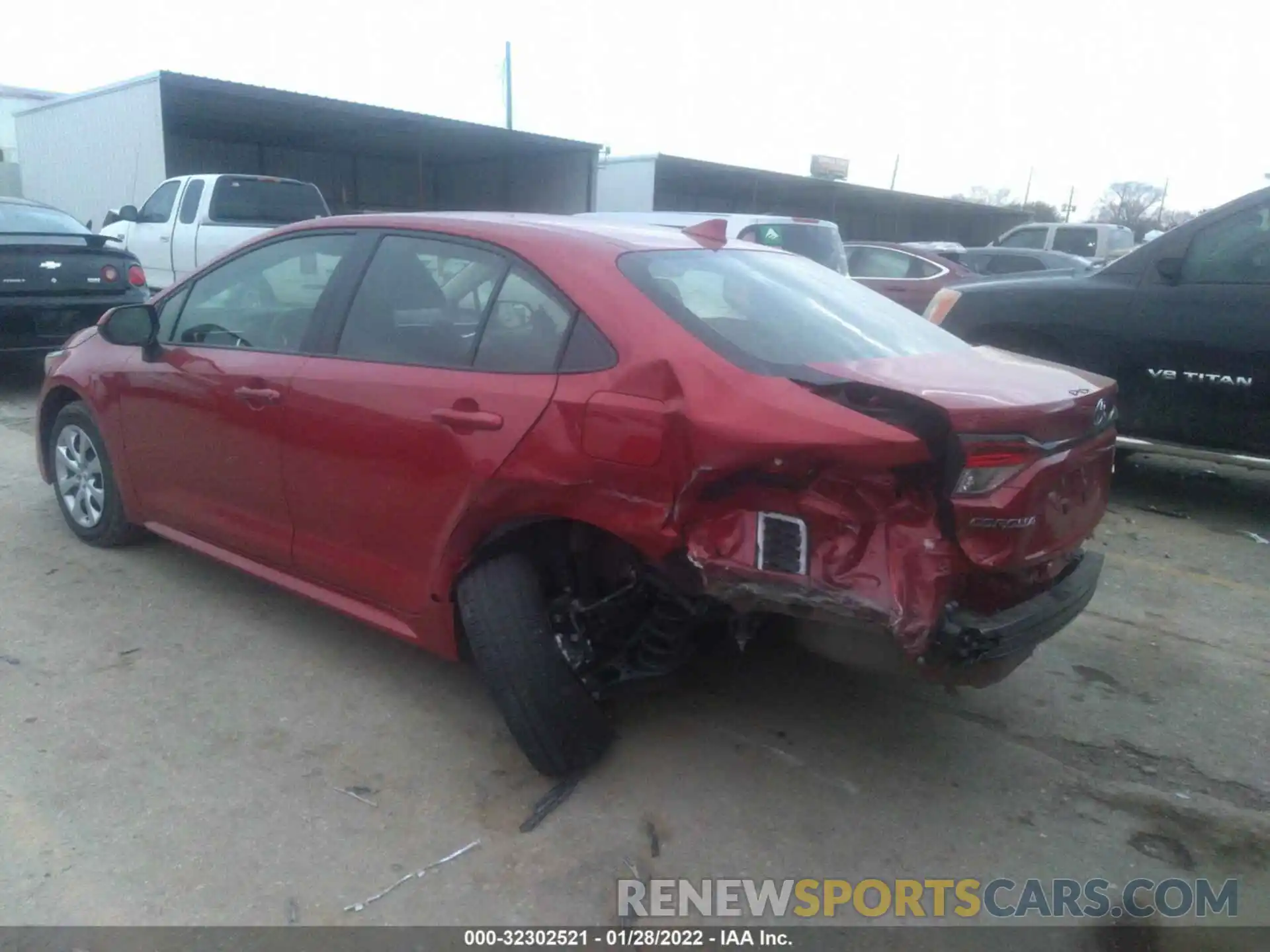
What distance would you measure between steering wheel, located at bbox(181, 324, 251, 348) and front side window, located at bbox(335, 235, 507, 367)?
65 centimetres

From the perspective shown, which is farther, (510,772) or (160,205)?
(160,205)

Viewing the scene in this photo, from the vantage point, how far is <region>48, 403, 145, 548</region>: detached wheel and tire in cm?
448

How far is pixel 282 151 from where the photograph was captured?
2481cm

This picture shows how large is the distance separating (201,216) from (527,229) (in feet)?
31.8

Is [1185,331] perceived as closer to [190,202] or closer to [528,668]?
[528,668]

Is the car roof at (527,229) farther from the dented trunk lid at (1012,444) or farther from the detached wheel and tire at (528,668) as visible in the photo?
the detached wheel and tire at (528,668)

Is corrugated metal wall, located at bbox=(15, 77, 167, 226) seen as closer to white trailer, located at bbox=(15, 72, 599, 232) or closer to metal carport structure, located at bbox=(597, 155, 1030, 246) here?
white trailer, located at bbox=(15, 72, 599, 232)

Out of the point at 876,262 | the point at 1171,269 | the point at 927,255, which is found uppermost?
the point at 1171,269

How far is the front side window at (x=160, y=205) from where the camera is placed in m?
12.0

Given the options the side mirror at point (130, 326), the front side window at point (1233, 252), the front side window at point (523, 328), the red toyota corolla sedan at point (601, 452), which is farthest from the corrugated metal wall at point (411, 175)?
the front side window at point (523, 328)

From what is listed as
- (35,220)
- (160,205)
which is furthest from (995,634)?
(160,205)

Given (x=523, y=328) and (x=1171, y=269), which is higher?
(x=1171, y=269)

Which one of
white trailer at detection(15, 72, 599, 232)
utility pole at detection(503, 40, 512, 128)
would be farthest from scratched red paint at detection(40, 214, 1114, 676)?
utility pole at detection(503, 40, 512, 128)

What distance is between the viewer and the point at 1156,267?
5.81m
